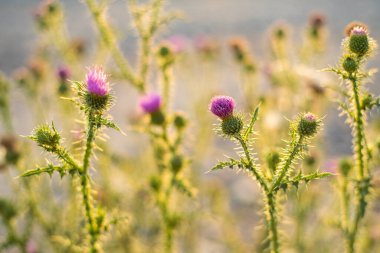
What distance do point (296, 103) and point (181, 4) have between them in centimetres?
970

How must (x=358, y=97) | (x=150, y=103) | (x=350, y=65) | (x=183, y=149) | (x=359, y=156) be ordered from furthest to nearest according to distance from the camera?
(x=183, y=149)
(x=150, y=103)
(x=359, y=156)
(x=358, y=97)
(x=350, y=65)

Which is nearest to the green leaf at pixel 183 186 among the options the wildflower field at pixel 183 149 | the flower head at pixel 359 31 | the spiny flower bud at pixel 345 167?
the wildflower field at pixel 183 149

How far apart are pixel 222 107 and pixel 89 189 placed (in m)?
0.72

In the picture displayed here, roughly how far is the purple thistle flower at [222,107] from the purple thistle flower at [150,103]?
1.09 m

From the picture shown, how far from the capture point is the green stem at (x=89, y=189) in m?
2.05

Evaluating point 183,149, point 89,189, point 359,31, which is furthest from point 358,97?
point 183,149

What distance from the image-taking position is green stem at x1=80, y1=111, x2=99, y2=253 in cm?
205

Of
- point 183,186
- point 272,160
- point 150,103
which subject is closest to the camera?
point 272,160

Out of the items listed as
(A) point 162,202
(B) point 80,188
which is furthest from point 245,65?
(B) point 80,188

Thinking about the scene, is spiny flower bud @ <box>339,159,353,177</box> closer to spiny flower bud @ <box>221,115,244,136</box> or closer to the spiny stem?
the spiny stem

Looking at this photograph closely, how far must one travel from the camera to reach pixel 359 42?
6.97ft

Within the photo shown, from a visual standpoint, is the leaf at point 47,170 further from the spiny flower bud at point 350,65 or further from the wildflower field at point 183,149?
the spiny flower bud at point 350,65

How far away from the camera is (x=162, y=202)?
3057mm

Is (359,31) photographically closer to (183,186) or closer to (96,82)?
(96,82)
